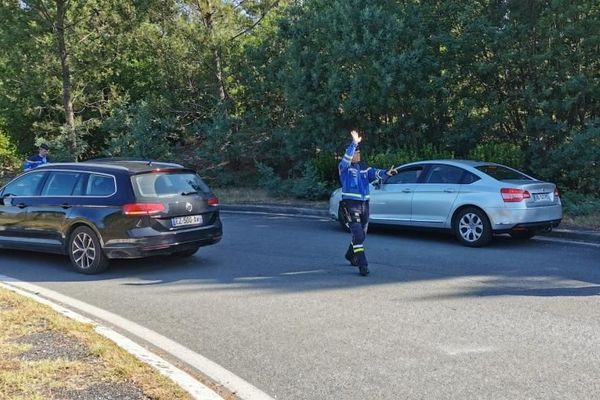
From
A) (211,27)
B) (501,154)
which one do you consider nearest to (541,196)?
(501,154)

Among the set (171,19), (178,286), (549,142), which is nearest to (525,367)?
(178,286)

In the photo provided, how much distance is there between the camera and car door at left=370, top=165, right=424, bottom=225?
1116 cm

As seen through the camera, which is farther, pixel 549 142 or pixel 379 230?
pixel 549 142

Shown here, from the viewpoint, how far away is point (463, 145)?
1592 cm

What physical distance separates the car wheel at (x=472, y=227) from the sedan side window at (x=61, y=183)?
19.6ft

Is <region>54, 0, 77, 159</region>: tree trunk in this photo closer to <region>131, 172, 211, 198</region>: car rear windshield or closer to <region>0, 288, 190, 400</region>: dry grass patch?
<region>131, 172, 211, 198</region>: car rear windshield

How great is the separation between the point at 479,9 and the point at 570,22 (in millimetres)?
2324

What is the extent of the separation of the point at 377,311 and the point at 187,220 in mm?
3451

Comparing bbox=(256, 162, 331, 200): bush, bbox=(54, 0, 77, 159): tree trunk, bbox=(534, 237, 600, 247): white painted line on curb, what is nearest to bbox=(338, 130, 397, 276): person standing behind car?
bbox=(534, 237, 600, 247): white painted line on curb

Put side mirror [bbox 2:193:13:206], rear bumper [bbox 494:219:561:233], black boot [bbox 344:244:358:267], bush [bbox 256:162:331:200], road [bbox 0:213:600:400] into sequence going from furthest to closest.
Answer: bush [bbox 256:162:331:200] → rear bumper [bbox 494:219:561:233] → side mirror [bbox 2:193:13:206] → black boot [bbox 344:244:358:267] → road [bbox 0:213:600:400]

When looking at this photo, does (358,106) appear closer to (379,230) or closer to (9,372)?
(379,230)

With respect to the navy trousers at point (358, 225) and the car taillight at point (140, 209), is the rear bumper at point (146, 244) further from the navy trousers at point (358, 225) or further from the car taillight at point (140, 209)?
the navy trousers at point (358, 225)

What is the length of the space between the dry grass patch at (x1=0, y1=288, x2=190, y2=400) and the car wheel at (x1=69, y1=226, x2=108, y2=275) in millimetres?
2637

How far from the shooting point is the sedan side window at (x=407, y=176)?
36.9ft
